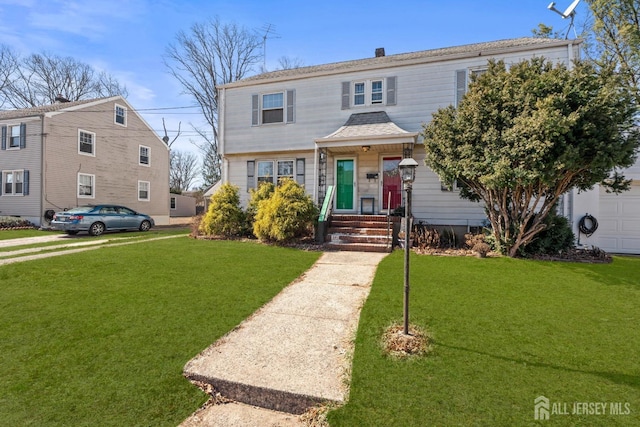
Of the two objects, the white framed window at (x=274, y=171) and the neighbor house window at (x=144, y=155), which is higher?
the neighbor house window at (x=144, y=155)

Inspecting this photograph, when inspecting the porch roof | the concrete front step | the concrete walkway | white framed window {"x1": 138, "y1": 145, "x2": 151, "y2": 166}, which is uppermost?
white framed window {"x1": 138, "y1": 145, "x2": 151, "y2": 166}

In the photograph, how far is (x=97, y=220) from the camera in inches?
527

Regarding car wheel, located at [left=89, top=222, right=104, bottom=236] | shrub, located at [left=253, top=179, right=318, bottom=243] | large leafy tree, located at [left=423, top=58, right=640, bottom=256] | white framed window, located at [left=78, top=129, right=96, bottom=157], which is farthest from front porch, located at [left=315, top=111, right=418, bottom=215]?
white framed window, located at [left=78, top=129, right=96, bottom=157]

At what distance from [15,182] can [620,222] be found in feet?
91.2

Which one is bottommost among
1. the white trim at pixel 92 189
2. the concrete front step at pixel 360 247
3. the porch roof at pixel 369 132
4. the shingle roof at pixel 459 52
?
the concrete front step at pixel 360 247

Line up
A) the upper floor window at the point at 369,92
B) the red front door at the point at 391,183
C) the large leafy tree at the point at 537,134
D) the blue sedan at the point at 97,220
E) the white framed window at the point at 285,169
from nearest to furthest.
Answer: the large leafy tree at the point at 537,134
the upper floor window at the point at 369,92
the red front door at the point at 391,183
the white framed window at the point at 285,169
the blue sedan at the point at 97,220

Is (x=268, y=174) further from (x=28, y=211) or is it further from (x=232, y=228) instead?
(x=28, y=211)

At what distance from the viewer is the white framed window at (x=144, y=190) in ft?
69.9

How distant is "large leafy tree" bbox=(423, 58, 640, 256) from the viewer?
5773mm

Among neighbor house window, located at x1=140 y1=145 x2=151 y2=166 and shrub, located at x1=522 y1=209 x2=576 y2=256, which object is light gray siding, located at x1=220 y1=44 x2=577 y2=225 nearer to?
shrub, located at x1=522 y1=209 x2=576 y2=256

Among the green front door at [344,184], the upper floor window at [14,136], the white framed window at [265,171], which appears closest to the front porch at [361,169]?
the green front door at [344,184]

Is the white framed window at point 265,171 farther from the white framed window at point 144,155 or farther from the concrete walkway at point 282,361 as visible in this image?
the white framed window at point 144,155

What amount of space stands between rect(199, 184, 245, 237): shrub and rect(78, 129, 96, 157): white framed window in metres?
12.8

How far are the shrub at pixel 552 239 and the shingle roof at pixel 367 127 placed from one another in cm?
458
